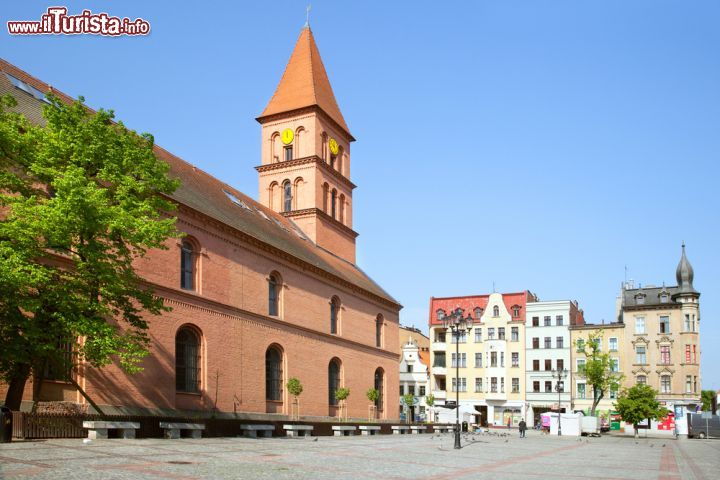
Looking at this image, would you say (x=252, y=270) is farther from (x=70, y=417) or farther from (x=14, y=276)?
(x=14, y=276)

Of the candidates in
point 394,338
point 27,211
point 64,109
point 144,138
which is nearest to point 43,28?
point 64,109

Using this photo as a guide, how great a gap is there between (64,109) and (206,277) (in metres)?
13.1

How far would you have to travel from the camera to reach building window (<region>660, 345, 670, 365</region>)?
236 ft

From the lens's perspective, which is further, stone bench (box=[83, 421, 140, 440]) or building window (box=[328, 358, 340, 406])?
building window (box=[328, 358, 340, 406])

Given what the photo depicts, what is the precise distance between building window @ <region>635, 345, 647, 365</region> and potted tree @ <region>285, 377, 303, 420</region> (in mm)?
45255

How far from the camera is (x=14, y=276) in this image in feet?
61.9

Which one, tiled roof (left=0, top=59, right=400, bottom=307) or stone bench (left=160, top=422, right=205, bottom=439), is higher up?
tiled roof (left=0, top=59, right=400, bottom=307)

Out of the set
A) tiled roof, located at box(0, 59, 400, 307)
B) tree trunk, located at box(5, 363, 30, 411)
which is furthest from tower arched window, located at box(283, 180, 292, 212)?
tree trunk, located at box(5, 363, 30, 411)

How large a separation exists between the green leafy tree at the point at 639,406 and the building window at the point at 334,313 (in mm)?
31400

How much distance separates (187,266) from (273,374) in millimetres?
9527

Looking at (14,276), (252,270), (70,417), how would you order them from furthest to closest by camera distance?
(252,270) → (70,417) → (14,276)

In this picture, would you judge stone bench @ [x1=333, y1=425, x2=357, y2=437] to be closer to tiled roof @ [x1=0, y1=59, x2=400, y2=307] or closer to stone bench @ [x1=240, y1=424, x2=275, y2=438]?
stone bench @ [x1=240, y1=424, x2=275, y2=438]

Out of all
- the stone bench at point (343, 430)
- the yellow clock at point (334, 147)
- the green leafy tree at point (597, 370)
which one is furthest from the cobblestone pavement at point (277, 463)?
the green leafy tree at point (597, 370)

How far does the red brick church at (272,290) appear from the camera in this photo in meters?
30.5
